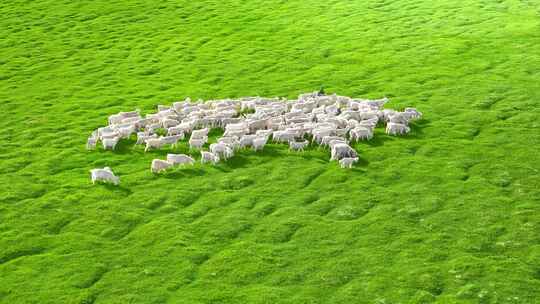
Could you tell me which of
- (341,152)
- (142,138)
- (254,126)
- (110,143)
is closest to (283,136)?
(254,126)

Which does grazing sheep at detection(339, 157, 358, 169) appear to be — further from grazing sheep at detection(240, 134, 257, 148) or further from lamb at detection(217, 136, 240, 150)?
lamb at detection(217, 136, 240, 150)

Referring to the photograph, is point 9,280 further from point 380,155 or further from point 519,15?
point 519,15

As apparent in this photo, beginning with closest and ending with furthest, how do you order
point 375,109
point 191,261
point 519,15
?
point 191,261 < point 375,109 < point 519,15

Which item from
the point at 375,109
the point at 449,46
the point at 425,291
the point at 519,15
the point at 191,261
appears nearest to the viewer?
the point at 425,291

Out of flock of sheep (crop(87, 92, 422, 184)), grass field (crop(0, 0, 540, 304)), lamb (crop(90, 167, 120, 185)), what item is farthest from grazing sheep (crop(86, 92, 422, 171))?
lamb (crop(90, 167, 120, 185))

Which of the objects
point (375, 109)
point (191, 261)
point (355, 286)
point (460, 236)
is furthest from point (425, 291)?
point (375, 109)

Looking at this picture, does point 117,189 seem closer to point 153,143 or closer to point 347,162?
point 153,143
